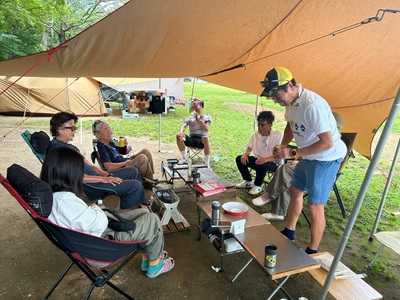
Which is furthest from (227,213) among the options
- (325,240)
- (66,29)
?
(66,29)

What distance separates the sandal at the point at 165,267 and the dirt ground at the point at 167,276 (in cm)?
3

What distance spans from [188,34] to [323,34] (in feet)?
4.04

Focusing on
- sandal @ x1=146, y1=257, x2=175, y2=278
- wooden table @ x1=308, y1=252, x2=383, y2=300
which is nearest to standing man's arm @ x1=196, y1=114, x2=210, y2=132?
sandal @ x1=146, y1=257, x2=175, y2=278

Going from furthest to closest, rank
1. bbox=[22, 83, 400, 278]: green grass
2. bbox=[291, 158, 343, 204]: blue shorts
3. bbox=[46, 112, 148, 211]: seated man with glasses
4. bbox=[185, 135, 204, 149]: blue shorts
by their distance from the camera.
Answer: bbox=[185, 135, 204, 149]: blue shorts, bbox=[22, 83, 400, 278]: green grass, bbox=[46, 112, 148, 211]: seated man with glasses, bbox=[291, 158, 343, 204]: blue shorts

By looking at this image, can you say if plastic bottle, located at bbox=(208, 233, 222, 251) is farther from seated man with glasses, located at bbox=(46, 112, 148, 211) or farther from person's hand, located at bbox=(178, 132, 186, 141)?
person's hand, located at bbox=(178, 132, 186, 141)

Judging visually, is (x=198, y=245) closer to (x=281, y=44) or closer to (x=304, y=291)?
(x=304, y=291)

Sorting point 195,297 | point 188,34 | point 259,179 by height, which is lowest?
point 195,297

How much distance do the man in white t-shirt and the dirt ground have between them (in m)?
0.52

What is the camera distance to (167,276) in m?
2.14

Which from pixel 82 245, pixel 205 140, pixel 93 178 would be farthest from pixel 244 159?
pixel 82 245

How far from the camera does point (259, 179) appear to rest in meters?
3.66

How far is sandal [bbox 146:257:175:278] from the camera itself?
2.11 metres

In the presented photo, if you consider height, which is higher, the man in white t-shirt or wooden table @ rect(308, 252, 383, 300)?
the man in white t-shirt

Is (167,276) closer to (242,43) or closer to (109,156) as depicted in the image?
(109,156)
